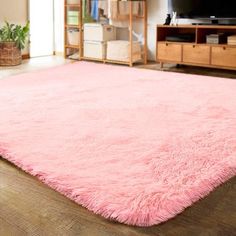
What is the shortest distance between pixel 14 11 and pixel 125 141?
4027 millimetres

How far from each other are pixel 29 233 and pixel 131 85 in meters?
2.39

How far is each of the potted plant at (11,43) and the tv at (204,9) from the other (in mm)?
1922

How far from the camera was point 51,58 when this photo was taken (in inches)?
234

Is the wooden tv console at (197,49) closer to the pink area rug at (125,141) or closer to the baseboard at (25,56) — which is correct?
the pink area rug at (125,141)

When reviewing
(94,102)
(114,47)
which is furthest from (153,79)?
(114,47)

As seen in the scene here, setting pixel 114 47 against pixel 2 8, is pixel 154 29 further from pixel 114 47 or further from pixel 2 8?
pixel 2 8

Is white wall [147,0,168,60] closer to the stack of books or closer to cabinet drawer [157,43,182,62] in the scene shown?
cabinet drawer [157,43,182,62]

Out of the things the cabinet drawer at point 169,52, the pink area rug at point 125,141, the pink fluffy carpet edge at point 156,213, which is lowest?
the pink fluffy carpet edge at point 156,213

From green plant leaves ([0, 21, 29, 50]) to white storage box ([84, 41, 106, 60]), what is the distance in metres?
0.83

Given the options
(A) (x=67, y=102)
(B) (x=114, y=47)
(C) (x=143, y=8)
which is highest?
(C) (x=143, y=8)

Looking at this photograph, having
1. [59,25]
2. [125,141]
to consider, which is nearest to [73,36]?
[59,25]

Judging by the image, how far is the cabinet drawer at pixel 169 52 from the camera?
478cm

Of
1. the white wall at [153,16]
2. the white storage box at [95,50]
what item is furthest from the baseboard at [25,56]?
the white wall at [153,16]

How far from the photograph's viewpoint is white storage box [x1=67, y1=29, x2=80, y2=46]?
5.71m
